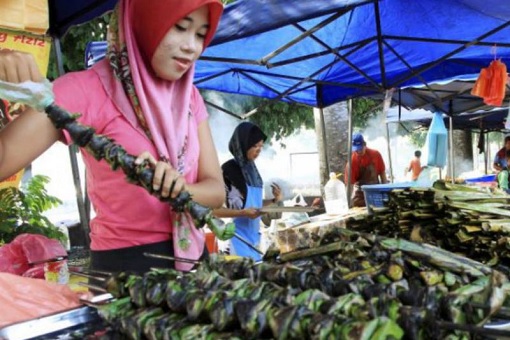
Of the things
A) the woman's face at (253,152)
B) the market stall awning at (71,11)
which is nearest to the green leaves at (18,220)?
the market stall awning at (71,11)

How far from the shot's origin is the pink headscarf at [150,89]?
1798mm

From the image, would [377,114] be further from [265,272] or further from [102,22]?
[265,272]

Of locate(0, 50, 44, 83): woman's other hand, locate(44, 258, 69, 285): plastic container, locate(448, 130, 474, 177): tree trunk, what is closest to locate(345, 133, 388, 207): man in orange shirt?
locate(44, 258, 69, 285): plastic container

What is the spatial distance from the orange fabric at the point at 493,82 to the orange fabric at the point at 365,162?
2908 millimetres

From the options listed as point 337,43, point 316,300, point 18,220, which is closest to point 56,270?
point 316,300

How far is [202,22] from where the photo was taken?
180cm

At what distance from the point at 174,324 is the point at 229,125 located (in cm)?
1562

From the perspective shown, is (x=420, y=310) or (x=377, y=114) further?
(x=377, y=114)

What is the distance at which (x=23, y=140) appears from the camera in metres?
1.60

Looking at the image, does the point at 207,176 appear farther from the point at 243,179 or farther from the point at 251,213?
the point at 243,179

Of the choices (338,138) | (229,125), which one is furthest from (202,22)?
(229,125)

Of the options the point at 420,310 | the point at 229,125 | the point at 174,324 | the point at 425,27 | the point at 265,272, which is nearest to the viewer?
the point at 420,310

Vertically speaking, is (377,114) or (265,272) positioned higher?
(377,114)

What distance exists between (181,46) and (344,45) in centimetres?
435
